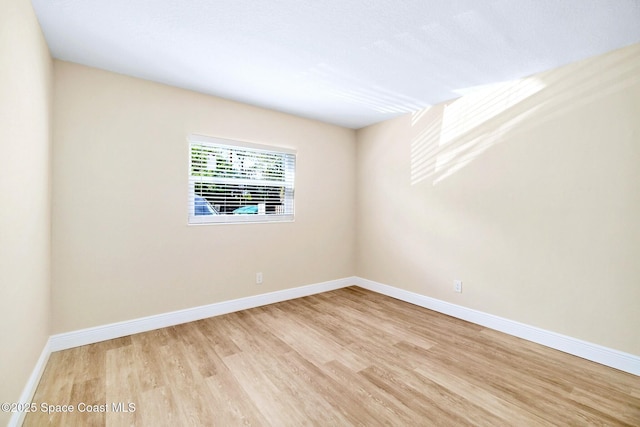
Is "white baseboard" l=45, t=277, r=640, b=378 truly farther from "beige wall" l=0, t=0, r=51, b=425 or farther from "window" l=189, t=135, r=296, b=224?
"window" l=189, t=135, r=296, b=224

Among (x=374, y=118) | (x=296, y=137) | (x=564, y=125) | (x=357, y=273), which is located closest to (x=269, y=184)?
(x=296, y=137)

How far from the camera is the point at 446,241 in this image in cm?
325

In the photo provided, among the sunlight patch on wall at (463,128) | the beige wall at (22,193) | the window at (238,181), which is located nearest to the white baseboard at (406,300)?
the beige wall at (22,193)

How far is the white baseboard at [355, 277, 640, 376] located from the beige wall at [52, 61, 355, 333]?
5.77 ft

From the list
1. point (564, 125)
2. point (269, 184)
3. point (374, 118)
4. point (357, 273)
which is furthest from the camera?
point (357, 273)

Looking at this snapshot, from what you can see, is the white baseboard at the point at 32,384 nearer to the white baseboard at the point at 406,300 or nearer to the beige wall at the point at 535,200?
the white baseboard at the point at 406,300

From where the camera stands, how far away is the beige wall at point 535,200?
2154mm

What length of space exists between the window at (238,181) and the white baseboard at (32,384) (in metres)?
1.48

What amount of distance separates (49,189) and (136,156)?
689 millimetres

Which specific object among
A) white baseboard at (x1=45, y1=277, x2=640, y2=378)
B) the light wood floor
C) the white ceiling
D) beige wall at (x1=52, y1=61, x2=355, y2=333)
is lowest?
the light wood floor

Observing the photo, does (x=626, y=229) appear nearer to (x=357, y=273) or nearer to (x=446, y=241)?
(x=446, y=241)

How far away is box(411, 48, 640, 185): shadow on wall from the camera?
87.4 inches

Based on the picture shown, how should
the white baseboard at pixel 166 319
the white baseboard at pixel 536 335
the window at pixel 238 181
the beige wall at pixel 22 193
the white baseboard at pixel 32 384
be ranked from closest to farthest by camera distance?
the beige wall at pixel 22 193
the white baseboard at pixel 32 384
the white baseboard at pixel 536 335
the white baseboard at pixel 166 319
the window at pixel 238 181

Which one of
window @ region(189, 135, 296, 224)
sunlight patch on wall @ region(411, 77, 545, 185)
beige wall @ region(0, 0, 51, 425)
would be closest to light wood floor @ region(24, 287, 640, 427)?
beige wall @ region(0, 0, 51, 425)
